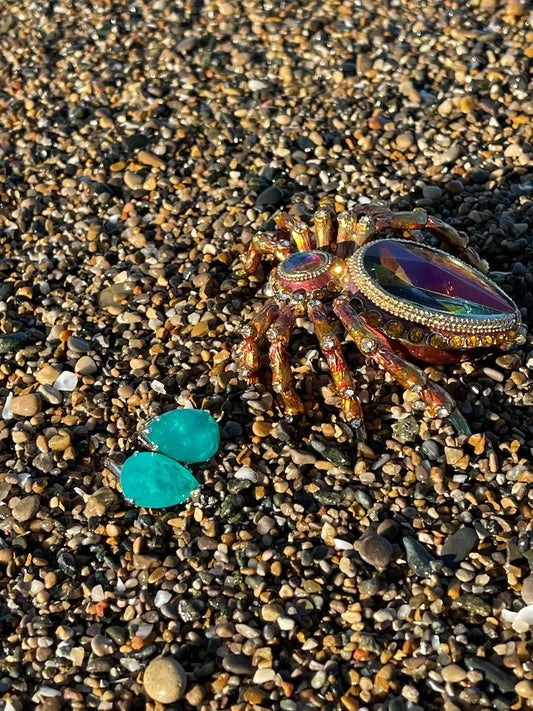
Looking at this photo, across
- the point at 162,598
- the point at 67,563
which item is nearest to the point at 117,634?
the point at 162,598

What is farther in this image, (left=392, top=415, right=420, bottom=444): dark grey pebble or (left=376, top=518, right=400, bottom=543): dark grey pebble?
(left=392, top=415, right=420, bottom=444): dark grey pebble

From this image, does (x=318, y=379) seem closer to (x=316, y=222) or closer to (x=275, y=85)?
(x=316, y=222)

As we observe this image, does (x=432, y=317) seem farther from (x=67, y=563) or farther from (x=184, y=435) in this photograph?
(x=67, y=563)

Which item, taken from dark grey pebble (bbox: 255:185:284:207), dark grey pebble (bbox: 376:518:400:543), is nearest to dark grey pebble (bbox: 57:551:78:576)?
dark grey pebble (bbox: 376:518:400:543)

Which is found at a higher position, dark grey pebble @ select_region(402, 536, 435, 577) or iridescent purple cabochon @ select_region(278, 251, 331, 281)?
iridescent purple cabochon @ select_region(278, 251, 331, 281)

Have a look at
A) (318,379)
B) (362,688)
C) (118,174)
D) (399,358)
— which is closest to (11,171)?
(118,174)

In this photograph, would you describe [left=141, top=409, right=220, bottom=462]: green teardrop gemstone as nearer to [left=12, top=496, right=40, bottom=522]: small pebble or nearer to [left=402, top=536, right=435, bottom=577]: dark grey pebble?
[left=12, top=496, right=40, bottom=522]: small pebble

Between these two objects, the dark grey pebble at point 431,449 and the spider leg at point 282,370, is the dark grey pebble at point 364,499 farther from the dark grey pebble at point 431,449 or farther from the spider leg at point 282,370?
the spider leg at point 282,370

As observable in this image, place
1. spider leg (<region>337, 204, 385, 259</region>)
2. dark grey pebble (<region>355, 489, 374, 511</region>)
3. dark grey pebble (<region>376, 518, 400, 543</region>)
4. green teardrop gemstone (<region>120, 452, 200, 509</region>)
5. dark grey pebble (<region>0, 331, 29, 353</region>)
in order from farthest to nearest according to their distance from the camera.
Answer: dark grey pebble (<region>0, 331, 29, 353</region>) < spider leg (<region>337, 204, 385, 259</region>) < green teardrop gemstone (<region>120, 452, 200, 509</region>) < dark grey pebble (<region>355, 489, 374, 511</region>) < dark grey pebble (<region>376, 518, 400, 543</region>)
